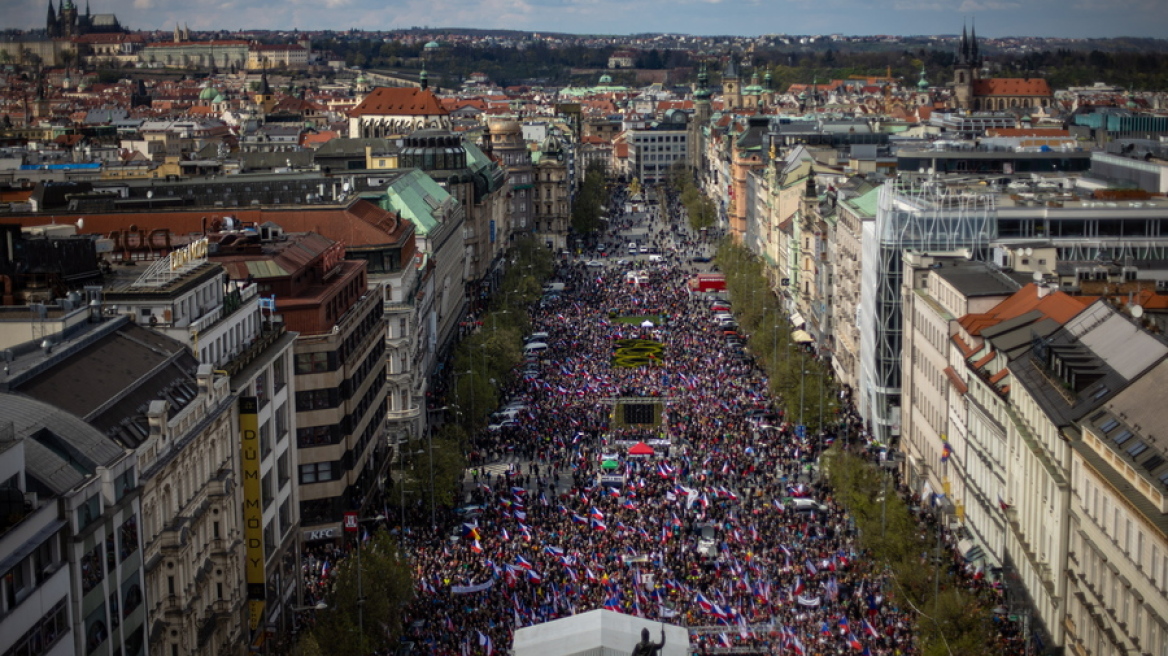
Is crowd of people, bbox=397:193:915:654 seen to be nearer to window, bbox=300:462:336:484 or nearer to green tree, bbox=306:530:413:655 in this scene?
green tree, bbox=306:530:413:655

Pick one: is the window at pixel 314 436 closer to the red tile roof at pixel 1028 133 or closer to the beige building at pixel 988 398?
the beige building at pixel 988 398

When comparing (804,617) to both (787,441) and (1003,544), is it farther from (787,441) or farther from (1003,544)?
(787,441)

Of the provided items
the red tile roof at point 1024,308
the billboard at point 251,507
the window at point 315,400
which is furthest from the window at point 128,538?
the red tile roof at point 1024,308

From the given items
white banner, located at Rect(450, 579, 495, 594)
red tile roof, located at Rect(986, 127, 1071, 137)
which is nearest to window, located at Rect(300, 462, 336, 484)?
white banner, located at Rect(450, 579, 495, 594)

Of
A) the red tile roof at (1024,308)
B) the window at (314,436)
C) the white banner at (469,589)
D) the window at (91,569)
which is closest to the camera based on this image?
the window at (91,569)

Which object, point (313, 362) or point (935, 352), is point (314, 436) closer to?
point (313, 362)

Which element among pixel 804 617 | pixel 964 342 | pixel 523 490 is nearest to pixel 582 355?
pixel 523 490
